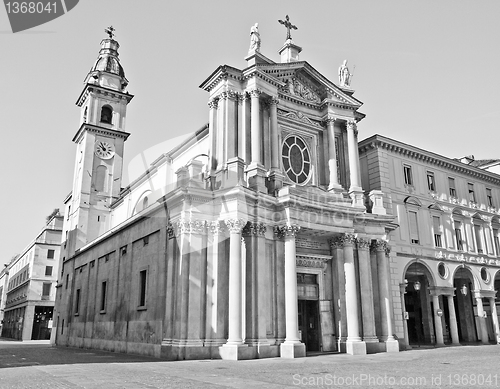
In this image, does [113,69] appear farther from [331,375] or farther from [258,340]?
[331,375]

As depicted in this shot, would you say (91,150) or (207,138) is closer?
(207,138)

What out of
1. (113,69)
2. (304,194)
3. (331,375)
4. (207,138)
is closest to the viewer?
(331,375)

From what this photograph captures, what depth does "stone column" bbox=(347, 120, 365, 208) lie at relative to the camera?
1158 inches

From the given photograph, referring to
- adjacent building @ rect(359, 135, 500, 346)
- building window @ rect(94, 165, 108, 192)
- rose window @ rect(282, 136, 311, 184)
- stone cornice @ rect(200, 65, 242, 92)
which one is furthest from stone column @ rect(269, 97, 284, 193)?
building window @ rect(94, 165, 108, 192)

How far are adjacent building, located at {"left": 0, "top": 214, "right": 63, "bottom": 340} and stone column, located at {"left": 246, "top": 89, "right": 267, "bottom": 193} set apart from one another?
48.2 m

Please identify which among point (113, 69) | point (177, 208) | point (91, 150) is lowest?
point (177, 208)

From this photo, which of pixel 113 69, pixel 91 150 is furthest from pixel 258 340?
pixel 113 69

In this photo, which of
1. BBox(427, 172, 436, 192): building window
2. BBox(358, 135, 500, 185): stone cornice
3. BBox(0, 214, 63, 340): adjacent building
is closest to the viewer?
BBox(358, 135, 500, 185): stone cornice

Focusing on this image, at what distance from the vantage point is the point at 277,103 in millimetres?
28172

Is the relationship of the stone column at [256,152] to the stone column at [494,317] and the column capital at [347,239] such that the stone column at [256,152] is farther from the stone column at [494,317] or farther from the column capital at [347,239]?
the stone column at [494,317]

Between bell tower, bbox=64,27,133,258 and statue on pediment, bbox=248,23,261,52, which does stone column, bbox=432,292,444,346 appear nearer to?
statue on pediment, bbox=248,23,261,52

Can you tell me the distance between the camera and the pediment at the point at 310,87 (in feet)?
97.2

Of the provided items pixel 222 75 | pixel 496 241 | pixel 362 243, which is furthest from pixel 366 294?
pixel 496 241

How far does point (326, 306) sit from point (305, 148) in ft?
33.2
